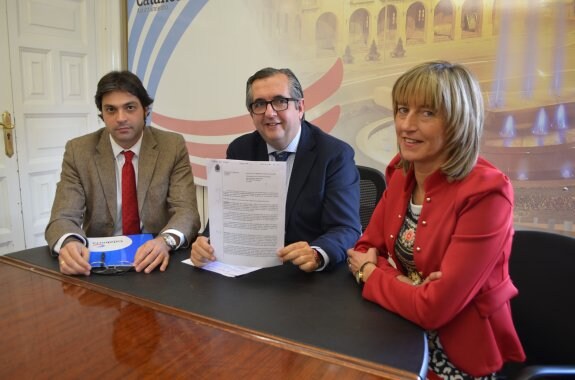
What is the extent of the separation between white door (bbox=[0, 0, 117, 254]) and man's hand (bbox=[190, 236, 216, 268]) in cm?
225

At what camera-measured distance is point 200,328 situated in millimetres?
951

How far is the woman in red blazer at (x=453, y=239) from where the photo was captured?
1.02m

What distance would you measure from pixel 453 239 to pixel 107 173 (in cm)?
134

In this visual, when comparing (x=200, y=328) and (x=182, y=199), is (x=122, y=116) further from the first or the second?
(x=200, y=328)

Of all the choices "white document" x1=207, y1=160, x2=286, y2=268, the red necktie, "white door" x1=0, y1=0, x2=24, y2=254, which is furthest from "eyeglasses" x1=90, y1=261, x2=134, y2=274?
"white door" x1=0, y1=0, x2=24, y2=254

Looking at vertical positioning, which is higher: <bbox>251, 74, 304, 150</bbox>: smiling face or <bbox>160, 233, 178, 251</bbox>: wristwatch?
<bbox>251, 74, 304, 150</bbox>: smiling face

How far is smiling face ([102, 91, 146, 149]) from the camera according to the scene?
1.74m

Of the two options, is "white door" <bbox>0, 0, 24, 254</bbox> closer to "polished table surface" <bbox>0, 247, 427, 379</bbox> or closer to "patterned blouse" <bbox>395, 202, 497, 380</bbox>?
"polished table surface" <bbox>0, 247, 427, 379</bbox>

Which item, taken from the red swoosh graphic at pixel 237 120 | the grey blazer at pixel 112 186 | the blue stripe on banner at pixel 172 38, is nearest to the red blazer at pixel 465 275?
the grey blazer at pixel 112 186

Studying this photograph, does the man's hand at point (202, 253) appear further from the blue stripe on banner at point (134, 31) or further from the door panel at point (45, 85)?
the blue stripe on banner at point (134, 31)

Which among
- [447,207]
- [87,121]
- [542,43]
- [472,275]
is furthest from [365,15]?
[87,121]

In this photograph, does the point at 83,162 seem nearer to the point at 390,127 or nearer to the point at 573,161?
the point at 390,127

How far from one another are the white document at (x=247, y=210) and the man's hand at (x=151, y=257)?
174mm

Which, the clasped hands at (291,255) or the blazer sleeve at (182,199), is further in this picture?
the blazer sleeve at (182,199)
